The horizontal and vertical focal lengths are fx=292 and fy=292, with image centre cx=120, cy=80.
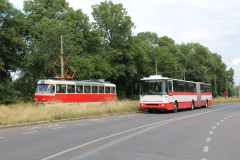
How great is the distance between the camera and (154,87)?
2461cm

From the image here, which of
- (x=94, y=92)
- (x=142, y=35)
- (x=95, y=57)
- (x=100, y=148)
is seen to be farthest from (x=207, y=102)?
(x=142, y=35)

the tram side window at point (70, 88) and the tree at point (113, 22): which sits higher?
the tree at point (113, 22)

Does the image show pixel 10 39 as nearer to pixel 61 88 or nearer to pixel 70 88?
pixel 70 88

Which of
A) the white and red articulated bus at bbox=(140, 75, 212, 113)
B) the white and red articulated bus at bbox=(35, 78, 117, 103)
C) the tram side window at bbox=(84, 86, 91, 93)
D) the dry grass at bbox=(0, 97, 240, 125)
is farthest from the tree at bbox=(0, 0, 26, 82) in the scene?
the white and red articulated bus at bbox=(140, 75, 212, 113)

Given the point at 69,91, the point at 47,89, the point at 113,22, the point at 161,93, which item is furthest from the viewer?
the point at 113,22

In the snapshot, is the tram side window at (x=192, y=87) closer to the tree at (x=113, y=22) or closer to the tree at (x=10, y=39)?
the tree at (x=10, y=39)

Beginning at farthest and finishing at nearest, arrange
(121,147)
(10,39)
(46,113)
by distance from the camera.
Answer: (10,39)
(46,113)
(121,147)

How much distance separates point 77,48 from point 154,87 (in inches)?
852

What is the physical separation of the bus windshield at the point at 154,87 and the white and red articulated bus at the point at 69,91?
7.55 metres

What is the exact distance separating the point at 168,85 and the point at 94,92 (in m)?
11.2

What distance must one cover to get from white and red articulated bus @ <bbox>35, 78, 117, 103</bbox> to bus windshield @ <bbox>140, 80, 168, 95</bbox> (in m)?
7.55

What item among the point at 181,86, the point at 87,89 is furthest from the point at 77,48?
Result: the point at 181,86

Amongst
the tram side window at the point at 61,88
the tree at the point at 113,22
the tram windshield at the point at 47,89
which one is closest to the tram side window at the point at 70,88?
the tram side window at the point at 61,88

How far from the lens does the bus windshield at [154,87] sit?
24.2 m
